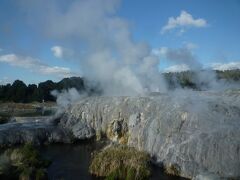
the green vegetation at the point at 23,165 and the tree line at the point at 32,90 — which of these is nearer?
the green vegetation at the point at 23,165

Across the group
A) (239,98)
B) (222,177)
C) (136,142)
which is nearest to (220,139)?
(222,177)

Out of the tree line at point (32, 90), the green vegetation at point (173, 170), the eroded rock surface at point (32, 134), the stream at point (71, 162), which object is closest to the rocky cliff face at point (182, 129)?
the green vegetation at point (173, 170)

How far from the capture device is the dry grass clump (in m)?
20.9

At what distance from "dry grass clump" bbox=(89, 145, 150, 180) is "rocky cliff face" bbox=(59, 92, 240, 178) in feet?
6.49

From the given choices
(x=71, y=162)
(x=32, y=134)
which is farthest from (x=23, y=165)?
(x=32, y=134)

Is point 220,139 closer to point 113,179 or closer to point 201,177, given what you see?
point 201,177

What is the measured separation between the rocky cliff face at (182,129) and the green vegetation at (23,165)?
782 cm

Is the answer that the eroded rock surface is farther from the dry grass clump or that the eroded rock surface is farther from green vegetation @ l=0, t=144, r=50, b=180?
the dry grass clump

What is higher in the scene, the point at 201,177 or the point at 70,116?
the point at 70,116

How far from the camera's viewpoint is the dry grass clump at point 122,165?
20.9 m

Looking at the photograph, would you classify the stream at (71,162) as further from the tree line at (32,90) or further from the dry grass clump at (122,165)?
the tree line at (32,90)

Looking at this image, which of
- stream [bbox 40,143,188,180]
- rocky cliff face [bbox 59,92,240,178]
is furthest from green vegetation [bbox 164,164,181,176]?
stream [bbox 40,143,188,180]

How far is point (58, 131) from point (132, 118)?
924cm

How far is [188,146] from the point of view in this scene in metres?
22.1
